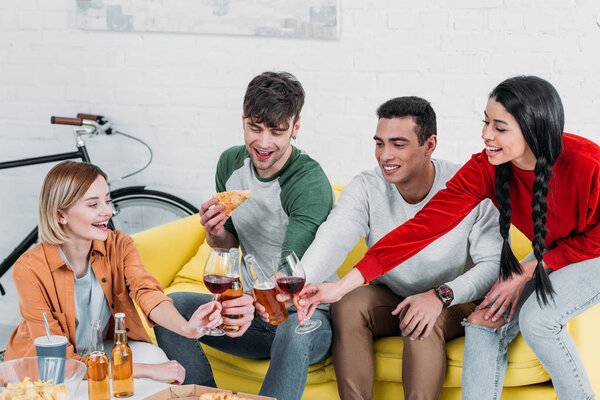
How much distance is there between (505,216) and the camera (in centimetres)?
218

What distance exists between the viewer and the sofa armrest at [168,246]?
292 cm

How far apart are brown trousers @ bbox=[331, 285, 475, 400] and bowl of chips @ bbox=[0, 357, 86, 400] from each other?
37.3 inches

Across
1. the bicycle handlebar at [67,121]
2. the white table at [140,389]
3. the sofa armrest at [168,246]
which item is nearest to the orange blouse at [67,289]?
the white table at [140,389]

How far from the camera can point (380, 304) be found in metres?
2.35

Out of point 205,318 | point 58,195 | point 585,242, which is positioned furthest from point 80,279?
point 585,242

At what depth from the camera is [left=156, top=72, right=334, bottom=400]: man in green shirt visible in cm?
213

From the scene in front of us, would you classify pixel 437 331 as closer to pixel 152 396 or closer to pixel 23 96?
pixel 152 396

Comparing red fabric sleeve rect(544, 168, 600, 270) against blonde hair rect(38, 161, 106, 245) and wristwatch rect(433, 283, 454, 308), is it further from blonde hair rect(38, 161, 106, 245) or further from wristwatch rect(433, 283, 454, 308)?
blonde hair rect(38, 161, 106, 245)

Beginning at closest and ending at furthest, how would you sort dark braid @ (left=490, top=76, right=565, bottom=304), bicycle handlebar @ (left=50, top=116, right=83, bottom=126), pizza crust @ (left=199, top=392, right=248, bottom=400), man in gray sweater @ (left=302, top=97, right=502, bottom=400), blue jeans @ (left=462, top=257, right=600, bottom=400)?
pizza crust @ (left=199, top=392, right=248, bottom=400)
dark braid @ (left=490, top=76, right=565, bottom=304)
blue jeans @ (left=462, top=257, right=600, bottom=400)
man in gray sweater @ (left=302, top=97, right=502, bottom=400)
bicycle handlebar @ (left=50, top=116, right=83, bottom=126)

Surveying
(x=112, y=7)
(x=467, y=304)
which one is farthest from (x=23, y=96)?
(x=467, y=304)

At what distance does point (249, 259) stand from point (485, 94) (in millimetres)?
1715

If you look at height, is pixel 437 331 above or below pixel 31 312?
below

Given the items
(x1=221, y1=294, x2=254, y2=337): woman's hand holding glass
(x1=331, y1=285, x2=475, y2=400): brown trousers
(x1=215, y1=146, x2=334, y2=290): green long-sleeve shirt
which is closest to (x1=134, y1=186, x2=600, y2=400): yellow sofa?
(x1=331, y1=285, x2=475, y2=400): brown trousers

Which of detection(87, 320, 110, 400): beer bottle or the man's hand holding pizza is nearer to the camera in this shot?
detection(87, 320, 110, 400): beer bottle
